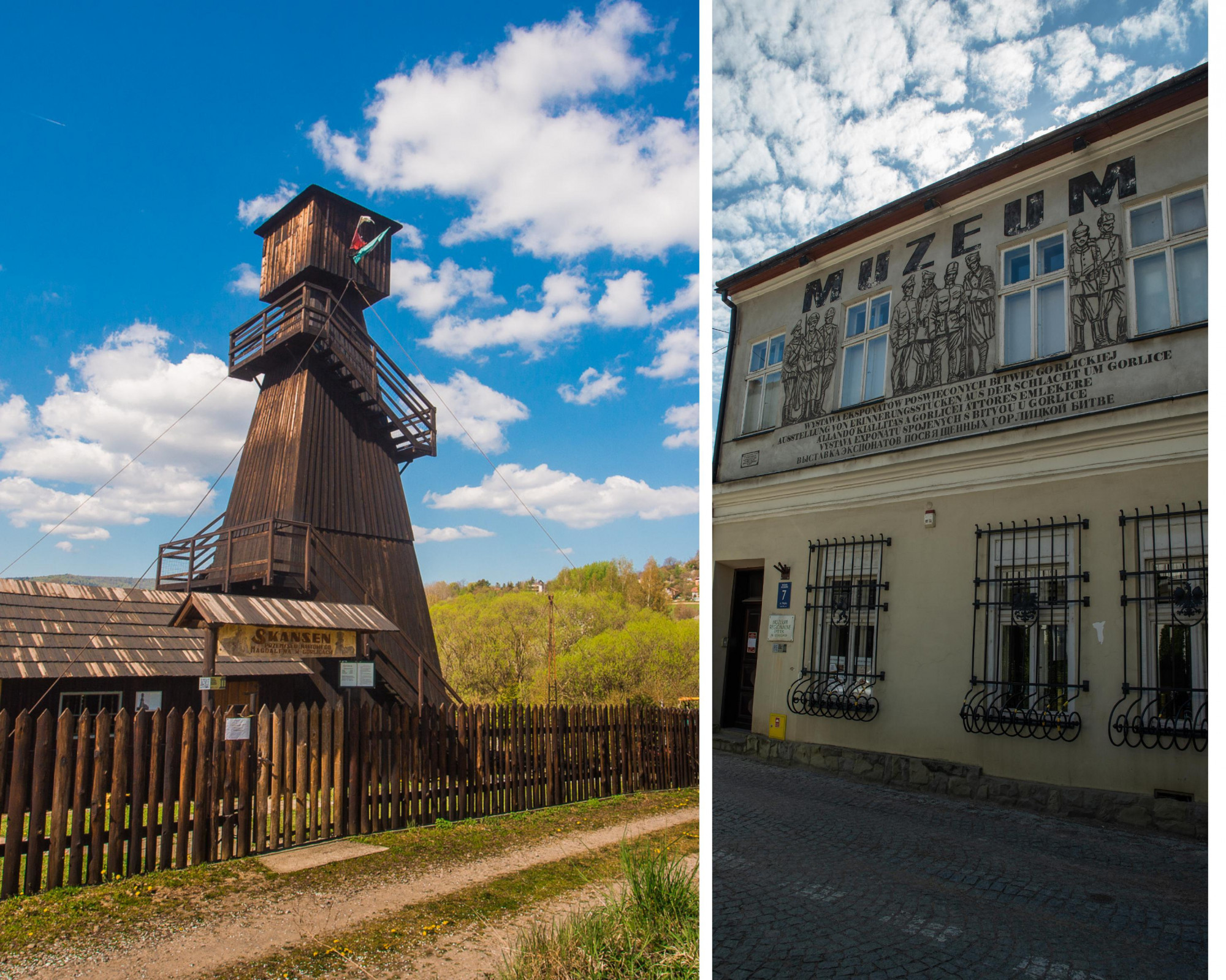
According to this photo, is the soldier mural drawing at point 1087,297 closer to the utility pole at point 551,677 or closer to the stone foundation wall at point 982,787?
the stone foundation wall at point 982,787

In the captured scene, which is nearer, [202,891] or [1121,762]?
[1121,762]

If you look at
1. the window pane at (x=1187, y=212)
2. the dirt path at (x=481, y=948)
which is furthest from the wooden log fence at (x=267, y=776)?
the window pane at (x=1187, y=212)

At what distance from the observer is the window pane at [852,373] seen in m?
1.90

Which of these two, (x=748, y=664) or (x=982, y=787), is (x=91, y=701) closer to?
(x=748, y=664)

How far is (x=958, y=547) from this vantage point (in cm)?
174

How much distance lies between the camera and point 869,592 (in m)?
1.80

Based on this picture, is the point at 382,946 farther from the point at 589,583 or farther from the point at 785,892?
the point at 589,583

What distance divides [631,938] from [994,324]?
2.47m

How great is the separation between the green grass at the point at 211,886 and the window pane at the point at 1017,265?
425 cm

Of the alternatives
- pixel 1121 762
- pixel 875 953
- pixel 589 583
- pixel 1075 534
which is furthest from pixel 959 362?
pixel 589 583

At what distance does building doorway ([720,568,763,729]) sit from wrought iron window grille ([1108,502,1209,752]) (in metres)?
0.76

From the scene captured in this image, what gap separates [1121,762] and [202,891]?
14.8ft

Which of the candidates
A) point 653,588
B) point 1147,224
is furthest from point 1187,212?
point 653,588

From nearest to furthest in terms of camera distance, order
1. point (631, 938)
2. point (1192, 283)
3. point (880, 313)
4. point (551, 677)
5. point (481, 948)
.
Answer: point (1192, 283)
point (880, 313)
point (631, 938)
point (481, 948)
point (551, 677)
